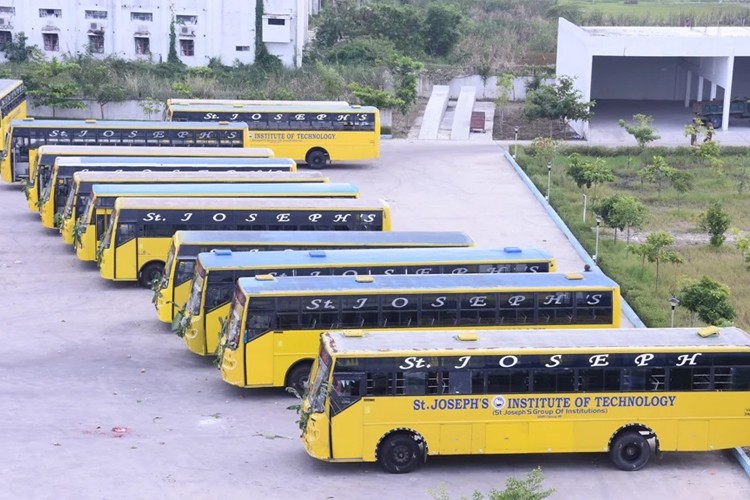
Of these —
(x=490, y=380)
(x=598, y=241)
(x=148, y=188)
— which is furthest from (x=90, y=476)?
(x=598, y=241)

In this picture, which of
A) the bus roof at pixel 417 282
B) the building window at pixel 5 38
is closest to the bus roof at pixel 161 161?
the bus roof at pixel 417 282

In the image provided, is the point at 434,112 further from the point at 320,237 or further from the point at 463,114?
the point at 320,237

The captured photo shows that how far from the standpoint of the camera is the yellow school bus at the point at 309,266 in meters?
24.1

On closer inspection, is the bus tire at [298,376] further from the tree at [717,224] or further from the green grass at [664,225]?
the tree at [717,224]

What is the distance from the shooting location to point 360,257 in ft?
82.4

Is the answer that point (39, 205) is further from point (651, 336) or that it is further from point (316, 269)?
point (651, 336)

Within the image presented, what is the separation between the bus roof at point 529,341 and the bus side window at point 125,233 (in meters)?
10.9

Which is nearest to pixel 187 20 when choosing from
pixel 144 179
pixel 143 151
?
pixel 143 151

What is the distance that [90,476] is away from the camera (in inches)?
741

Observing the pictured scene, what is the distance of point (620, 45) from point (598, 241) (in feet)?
66.1

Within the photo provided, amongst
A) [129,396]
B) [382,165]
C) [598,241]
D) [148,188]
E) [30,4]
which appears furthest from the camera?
[30,4]

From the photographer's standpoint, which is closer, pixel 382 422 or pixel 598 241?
pixel 382 422

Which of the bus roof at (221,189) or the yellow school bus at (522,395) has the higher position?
the bus roof at (221,189)

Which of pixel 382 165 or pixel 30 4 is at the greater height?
pixel 30 4
